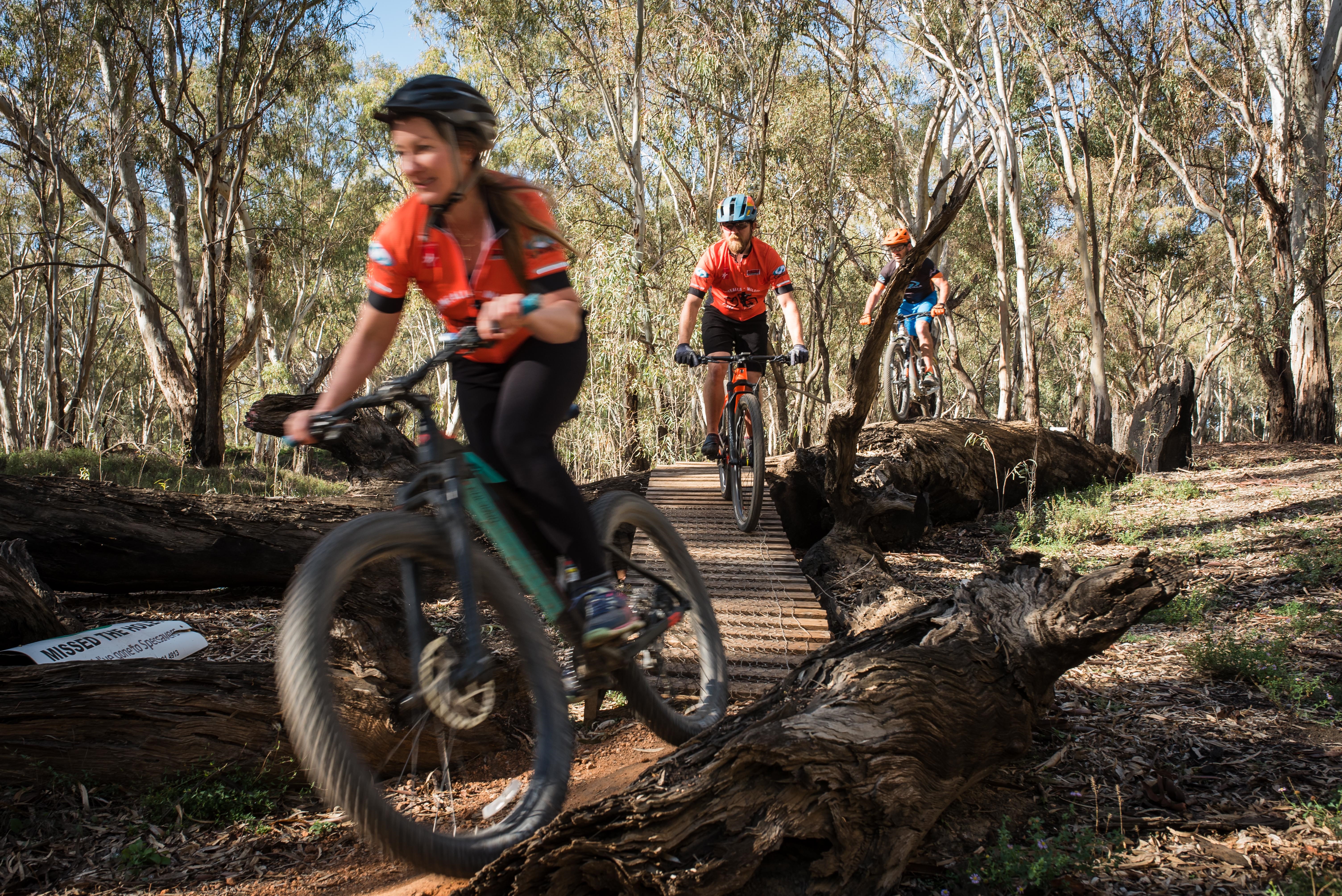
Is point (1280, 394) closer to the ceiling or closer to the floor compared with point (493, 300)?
closer to the ceiling

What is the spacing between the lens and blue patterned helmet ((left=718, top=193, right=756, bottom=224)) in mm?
5902

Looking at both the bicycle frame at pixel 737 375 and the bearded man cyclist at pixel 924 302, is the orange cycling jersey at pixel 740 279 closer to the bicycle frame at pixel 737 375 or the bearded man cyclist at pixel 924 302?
the bicycle frame at pixel 737 375

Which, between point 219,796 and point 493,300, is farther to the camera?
point 219,796

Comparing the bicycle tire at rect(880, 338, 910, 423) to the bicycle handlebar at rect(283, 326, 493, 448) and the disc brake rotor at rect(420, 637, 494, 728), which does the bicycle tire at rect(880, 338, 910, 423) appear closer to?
the bicycle handlebar at rect(283, 326, 493, 448)

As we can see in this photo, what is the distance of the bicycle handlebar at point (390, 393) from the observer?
2.15 meters

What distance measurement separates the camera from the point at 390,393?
218cm

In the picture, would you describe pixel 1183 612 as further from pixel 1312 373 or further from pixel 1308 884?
pixel 1312 373

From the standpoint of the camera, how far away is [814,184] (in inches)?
714

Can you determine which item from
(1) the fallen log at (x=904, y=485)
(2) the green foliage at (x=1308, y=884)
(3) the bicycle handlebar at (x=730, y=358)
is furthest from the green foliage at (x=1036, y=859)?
(3) the bicycle handlebar at (x=730, y=358)

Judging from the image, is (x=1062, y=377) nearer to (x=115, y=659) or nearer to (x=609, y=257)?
(x=609, y=257)

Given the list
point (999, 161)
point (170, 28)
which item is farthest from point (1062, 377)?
point (170, 28)

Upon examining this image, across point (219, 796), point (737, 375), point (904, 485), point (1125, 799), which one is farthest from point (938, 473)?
point (219, 796)

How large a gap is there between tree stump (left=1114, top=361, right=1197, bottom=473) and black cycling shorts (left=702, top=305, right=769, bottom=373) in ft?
19.3

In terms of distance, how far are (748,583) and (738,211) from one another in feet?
8.52
